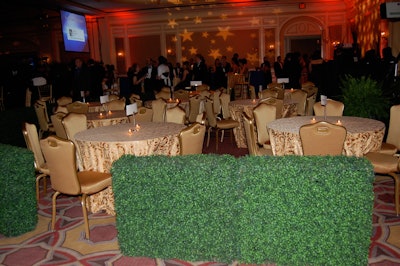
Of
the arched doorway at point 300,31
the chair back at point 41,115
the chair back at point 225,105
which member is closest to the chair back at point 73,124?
the chair back at point 41,115

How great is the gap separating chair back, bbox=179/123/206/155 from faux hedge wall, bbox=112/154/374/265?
82 centimetres

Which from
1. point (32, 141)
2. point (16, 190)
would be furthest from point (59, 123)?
point (16, 190)

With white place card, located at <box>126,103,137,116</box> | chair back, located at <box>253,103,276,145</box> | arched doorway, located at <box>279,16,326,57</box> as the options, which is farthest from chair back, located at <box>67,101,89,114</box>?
arched doorway, located at <box>279,16,326,57</box>

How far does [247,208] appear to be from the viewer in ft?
8.97

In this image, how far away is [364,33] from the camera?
1087cm

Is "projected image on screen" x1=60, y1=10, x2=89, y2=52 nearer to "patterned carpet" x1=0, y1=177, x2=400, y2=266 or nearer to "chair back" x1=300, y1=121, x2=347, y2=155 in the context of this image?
"patterned carpet" x1=0, y1=177, x2=400, y2=266

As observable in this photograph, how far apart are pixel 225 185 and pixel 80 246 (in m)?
1.62

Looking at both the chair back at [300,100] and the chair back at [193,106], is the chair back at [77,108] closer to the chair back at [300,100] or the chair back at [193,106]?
the chair back at [193,106]

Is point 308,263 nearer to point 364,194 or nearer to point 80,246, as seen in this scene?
point 364,194

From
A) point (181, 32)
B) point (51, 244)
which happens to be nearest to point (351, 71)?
point (51, 244)

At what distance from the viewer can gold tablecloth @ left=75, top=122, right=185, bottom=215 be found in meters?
3.81

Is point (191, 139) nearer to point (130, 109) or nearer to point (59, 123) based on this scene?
point (130, 109)

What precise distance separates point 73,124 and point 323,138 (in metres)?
3.25

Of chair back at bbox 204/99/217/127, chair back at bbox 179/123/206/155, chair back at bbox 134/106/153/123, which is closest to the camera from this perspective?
chair back at bbox 179/123/206/155
